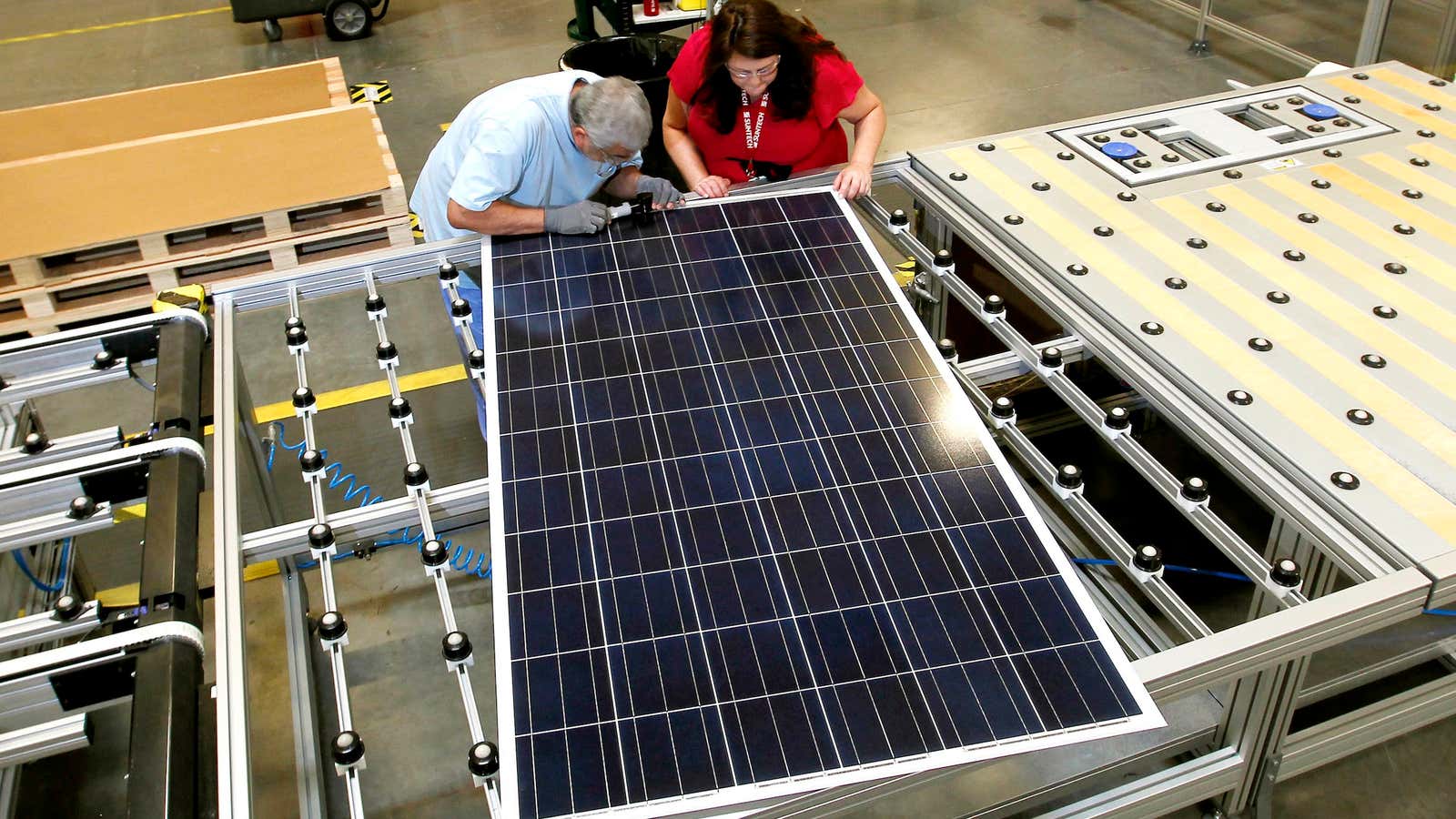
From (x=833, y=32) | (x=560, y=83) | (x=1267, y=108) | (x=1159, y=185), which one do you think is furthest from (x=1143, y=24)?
(x=560, y=83)

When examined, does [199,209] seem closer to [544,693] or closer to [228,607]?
[228,607]

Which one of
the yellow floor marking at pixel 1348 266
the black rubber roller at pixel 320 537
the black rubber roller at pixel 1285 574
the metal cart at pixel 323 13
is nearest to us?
the black rubber roller at pixel 1285 574

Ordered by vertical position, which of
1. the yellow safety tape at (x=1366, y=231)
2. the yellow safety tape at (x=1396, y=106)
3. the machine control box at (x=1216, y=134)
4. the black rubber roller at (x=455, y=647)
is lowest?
the black rubber roller at (x=455, y=647)

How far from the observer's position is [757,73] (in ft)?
11.7

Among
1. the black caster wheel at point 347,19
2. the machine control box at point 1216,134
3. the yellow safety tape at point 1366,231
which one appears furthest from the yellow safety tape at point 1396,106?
the black caster wheel at point 347,19

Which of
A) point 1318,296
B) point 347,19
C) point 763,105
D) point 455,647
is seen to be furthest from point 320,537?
point 347,19

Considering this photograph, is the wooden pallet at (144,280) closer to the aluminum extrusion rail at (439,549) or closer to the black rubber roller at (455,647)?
the aluminum extrusion rail at (439,549)

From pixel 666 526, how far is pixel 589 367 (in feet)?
2.09

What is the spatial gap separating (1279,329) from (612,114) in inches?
75.7

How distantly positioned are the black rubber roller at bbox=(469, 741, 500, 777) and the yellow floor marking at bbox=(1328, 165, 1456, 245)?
2910 millimetres

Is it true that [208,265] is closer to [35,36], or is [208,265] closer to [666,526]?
[666,526]

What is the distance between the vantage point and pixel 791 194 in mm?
3496

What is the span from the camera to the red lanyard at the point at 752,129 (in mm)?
3842

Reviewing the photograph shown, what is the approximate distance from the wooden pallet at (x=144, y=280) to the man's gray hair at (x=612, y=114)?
245 cm
